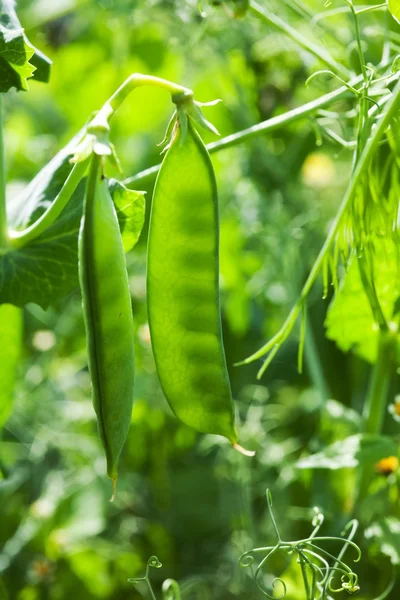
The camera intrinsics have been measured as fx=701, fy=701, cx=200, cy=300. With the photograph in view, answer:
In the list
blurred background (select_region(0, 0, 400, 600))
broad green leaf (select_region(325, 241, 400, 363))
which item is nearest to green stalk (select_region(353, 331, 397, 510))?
broad green leaf (select_region(325, 241, 400, 363))

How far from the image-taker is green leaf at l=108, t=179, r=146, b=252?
25.8 inches

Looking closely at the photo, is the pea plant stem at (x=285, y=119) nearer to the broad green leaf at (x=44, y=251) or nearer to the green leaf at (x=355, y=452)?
the broad green leaf at (x=44, y=251)

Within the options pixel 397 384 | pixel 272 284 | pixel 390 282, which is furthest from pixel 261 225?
pixel 390 282

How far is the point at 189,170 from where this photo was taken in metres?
0.56

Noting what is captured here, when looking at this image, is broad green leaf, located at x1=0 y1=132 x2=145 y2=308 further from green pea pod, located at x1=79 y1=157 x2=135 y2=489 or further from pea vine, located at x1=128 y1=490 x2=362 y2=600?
pea vine, located at x1=128 y1=490 x2=362 y2=600

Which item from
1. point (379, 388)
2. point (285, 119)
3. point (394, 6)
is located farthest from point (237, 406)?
point (394, 6)

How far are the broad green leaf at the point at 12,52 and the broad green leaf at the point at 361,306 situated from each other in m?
0.39

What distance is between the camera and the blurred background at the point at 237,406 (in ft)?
3.81

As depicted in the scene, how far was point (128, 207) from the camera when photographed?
0.66 meters

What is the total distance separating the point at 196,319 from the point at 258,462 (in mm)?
692

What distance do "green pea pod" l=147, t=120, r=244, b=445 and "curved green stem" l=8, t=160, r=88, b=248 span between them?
0.24 ft

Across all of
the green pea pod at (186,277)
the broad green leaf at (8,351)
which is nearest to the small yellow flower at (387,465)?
the green pea pod at (186,277)

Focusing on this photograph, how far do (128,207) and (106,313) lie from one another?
17cm

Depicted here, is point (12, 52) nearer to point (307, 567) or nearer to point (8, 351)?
point (8, 351)
